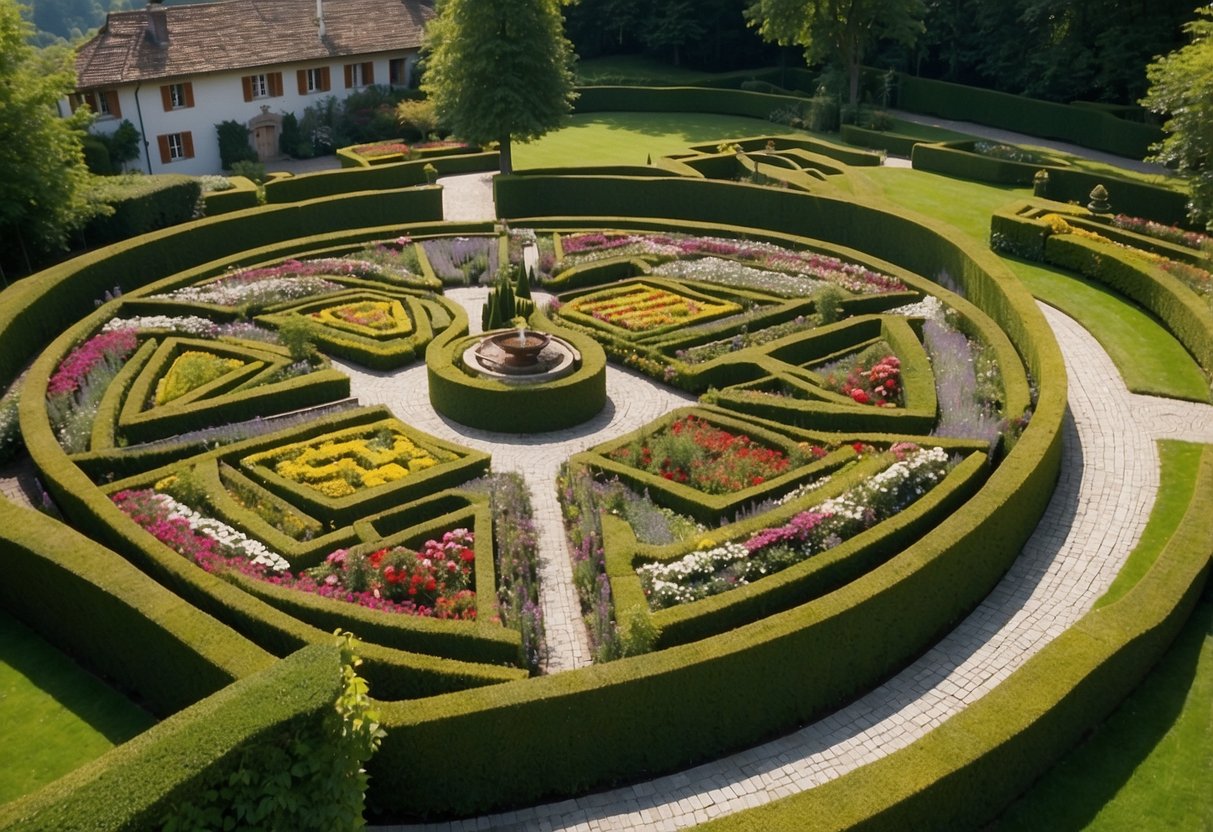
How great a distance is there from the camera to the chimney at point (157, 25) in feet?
150

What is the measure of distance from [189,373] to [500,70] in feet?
71.4

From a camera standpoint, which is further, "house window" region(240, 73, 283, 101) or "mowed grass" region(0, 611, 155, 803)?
"house window" region(240, 73, 283, 101)

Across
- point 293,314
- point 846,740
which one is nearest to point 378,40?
point 293,314

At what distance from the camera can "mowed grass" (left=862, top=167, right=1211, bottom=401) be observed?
78.0ft

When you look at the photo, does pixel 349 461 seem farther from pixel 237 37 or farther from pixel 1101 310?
pixel 237 37

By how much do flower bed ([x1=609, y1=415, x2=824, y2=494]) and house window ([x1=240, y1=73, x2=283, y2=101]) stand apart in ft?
124

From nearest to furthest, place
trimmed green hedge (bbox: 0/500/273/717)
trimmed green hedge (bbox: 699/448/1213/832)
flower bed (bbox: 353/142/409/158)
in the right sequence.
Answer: trimmed green hedge (bbox: 699/448/1213/832)
trimmed green hedge (bbox: 0/500/273/717)
flower bed (bbox: 353/142/409/158)

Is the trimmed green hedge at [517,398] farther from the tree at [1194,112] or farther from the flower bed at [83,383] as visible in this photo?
the tree at [1194,112]

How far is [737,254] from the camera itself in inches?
1225

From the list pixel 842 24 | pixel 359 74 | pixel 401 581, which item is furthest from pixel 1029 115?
pixel 401 581

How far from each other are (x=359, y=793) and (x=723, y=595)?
19.8 feet

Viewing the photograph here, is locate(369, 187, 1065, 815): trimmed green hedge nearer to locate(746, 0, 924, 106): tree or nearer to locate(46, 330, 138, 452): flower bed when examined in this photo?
locate(46, 330, 138, 452): flower bed

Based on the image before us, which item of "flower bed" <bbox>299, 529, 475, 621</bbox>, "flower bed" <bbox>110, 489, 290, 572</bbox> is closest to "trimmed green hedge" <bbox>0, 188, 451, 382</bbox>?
"flower bed" <bbox>110, 489, 290, 572</bbox>

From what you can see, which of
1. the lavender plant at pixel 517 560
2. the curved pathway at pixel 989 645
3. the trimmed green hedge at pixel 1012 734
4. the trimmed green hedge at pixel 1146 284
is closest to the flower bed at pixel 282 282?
the lavender plant at pixel 517 560
